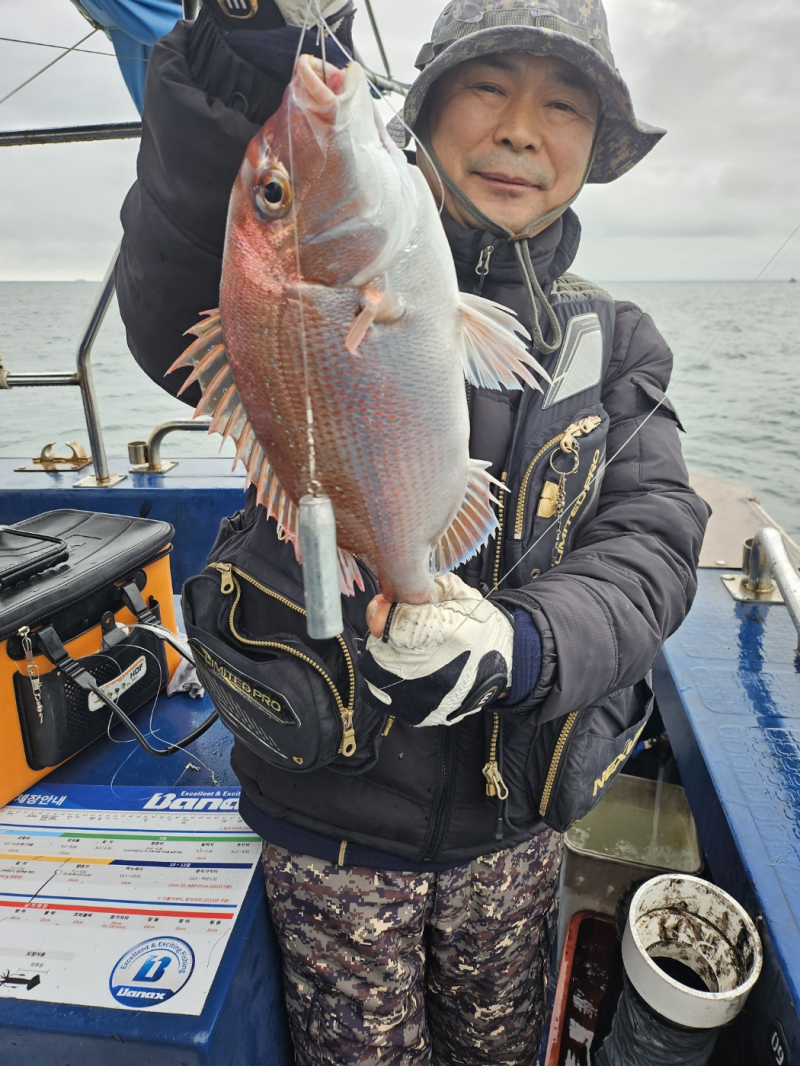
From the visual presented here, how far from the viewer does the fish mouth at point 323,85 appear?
2.89 ft

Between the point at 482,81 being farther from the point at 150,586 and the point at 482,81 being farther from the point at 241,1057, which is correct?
the point at 241,1057

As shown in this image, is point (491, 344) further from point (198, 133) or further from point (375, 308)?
point (198, 133)

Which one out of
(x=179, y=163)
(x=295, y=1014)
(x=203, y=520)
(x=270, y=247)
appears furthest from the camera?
(x=203, y=520)

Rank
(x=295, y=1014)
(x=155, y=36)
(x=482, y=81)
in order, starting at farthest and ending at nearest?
(x=155, y=36), (x=295, y=1014), (x=482, y=81)

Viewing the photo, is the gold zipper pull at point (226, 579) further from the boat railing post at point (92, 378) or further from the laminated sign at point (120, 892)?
the boat railing post at point (92, 378)

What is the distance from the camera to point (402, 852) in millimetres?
1534

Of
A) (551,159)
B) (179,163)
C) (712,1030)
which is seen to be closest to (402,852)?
(712,1030)

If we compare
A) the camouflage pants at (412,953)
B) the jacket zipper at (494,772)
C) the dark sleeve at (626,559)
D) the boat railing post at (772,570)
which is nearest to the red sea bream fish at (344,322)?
the dark sleeve at (626,559)

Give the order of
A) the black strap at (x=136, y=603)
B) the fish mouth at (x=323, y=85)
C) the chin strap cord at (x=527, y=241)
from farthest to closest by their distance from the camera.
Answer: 1. the black strap at (x=136, y=603)
2. the chin strap cord at (x=527, y=241)
3. the fish mouth at (x=323, y=85)

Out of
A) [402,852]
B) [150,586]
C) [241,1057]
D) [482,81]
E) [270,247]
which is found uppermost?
[482,81]

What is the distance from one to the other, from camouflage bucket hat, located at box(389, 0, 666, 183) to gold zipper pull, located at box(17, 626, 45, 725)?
1.65 meters

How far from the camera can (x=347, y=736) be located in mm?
1398

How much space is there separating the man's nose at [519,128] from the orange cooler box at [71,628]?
1719mm

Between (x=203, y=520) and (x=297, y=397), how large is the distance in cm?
279
